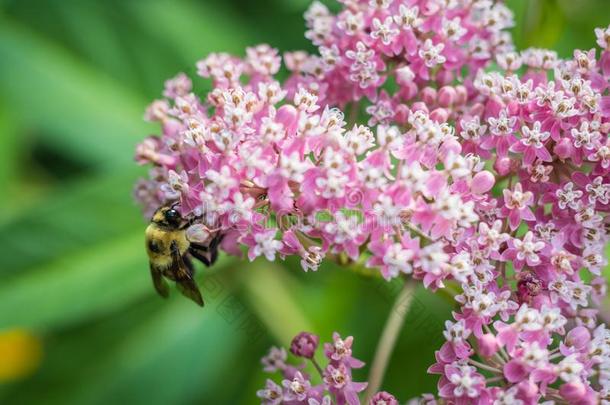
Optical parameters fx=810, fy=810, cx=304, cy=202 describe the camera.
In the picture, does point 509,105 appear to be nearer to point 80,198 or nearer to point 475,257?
point 475,257

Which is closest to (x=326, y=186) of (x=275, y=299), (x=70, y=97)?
(x=275, y=299)

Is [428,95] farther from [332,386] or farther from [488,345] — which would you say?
[332,386]

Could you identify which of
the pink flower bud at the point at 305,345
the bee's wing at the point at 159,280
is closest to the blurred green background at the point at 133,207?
the bee's wing at the point at 159,280

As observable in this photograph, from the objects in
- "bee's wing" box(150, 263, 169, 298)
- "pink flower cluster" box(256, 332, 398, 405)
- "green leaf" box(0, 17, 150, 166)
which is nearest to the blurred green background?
"green leaf" box(0, 17, 150, 166)

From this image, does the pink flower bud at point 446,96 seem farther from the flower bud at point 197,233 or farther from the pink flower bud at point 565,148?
the flower bud at point 197,233

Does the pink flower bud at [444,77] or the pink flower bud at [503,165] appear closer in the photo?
the pink flower bud at [503,165]

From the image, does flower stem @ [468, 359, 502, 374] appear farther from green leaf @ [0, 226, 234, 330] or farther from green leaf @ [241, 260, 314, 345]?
green leaf @ [241, 260, 314, 345]

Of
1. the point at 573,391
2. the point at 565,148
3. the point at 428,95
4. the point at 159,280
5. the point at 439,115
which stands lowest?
the point at 573,391
